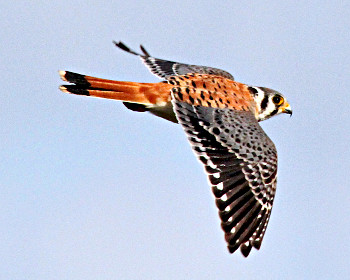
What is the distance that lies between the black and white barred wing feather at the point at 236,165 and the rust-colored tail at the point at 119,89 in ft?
1.29

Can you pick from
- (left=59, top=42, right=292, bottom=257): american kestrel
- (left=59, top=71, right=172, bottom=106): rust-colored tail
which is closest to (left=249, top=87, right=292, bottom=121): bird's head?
(left=59, top=42, right=292, bottom=257): american kestrel

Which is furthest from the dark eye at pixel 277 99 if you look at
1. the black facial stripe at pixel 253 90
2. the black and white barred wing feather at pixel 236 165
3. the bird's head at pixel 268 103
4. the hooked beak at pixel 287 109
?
the black and white barred wing feather at pixel 236 165

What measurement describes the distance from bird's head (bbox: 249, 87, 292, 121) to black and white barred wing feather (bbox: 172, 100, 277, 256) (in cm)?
126

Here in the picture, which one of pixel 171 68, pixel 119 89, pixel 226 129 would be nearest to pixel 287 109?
pixel 171 68

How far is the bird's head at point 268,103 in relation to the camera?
1284 centimetres

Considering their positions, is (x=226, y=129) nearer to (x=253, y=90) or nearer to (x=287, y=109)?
(x=253, y=90)

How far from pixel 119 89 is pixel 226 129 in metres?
1.62

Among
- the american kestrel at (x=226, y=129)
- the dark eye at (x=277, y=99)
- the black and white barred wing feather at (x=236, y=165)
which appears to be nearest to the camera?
the black and white barred wing feather at (x=236, y=165)

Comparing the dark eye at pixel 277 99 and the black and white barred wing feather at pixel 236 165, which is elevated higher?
the dark eye at pixel 277 99

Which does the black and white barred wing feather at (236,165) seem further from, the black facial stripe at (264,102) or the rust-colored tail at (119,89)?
the black facial stripe at (264,102)

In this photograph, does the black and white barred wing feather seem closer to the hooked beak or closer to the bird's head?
the bird's head

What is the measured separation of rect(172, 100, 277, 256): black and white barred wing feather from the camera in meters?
10.2

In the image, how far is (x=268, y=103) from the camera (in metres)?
13.0

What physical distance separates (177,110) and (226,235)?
2119 mm
